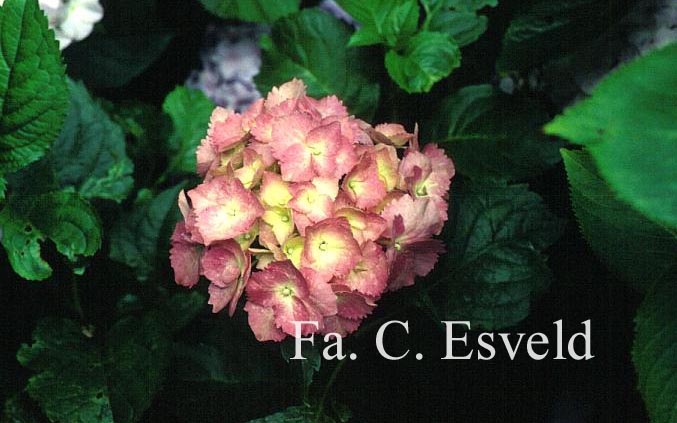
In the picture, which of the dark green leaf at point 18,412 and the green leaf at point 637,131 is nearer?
the green leaf at point 637,131

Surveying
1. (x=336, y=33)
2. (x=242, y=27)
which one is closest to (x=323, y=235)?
(x=336, y=33)

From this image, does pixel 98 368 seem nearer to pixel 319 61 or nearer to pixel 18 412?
pixel 18 412

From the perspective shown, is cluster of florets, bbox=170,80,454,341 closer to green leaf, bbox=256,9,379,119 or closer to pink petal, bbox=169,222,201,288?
pink petal, bbox=169,222,201,288

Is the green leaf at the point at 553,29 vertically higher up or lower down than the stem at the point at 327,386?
higher up

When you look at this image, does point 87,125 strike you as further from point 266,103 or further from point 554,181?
point 554,181

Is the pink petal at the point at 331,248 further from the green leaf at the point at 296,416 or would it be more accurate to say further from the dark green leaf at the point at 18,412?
the dark green leaf at the point at 18,412

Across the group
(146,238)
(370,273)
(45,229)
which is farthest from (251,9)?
(370,273)

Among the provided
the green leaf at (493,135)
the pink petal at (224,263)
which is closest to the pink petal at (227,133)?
the pink petal at (224,263)

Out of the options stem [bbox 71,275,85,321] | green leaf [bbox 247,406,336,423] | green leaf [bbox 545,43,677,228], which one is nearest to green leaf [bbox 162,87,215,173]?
stem [bbox 71,275,85,321]
